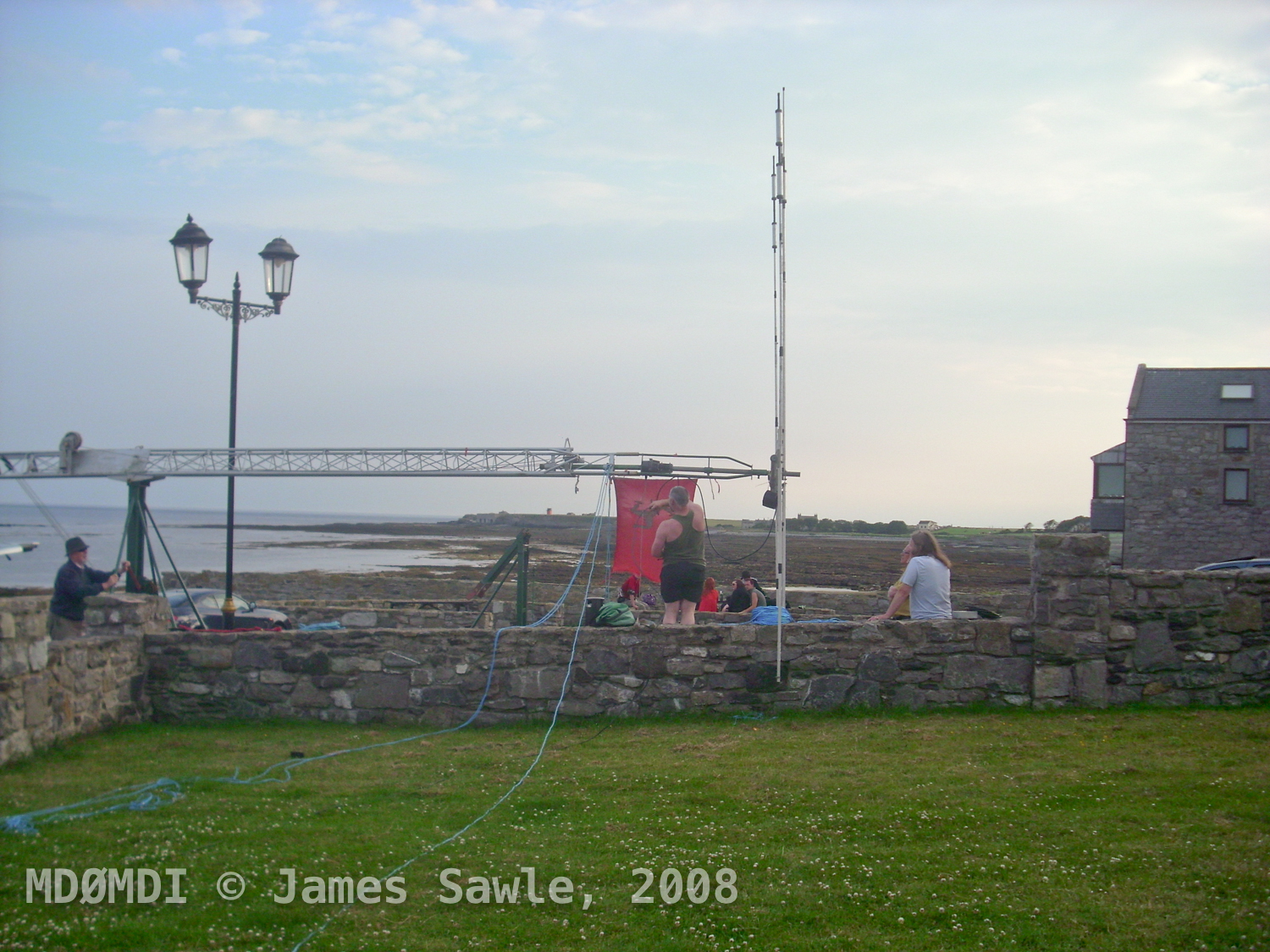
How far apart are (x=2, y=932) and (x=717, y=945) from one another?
3.21 metres

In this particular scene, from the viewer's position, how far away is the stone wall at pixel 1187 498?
3788 cm

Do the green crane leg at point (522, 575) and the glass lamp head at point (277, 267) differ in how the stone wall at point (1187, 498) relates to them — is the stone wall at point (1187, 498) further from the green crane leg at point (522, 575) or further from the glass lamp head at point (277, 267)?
the glass lamp head at point (277, 267)

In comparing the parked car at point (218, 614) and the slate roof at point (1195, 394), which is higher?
the slate roof at point (1195, 394)

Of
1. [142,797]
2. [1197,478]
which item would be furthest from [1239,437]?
[142,797]

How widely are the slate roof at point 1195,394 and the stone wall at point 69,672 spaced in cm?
3960

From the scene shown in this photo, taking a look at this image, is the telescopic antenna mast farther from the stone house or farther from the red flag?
the stone house

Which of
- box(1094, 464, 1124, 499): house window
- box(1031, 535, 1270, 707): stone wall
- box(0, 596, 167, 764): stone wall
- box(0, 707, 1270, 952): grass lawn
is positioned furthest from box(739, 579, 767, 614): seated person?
box(1094, 464, 1124, 499): house window

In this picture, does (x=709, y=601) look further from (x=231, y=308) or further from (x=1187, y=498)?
(x=1187, y=498)

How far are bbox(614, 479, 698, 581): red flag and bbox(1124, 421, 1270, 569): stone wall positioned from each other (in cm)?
3428

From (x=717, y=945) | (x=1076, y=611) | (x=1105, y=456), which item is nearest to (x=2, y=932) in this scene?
(x=717, y=945)

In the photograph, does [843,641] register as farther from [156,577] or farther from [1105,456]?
[1105,456]

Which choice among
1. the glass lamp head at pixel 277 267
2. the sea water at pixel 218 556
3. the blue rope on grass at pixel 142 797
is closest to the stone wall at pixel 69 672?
the blue rope on grass at pixel 142 797

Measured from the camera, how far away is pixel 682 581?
31.8ft

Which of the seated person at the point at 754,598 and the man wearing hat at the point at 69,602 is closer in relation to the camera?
the man wearing hat at the point at 69,602
